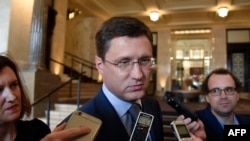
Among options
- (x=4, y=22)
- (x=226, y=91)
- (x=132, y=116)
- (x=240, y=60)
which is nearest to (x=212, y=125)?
(x=226, y=91)

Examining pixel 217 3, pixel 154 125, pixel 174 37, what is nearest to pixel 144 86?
pixel 154 125

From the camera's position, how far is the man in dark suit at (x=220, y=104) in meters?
1.78

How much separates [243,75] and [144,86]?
1390cm

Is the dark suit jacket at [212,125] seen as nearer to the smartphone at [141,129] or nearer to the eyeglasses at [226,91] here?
the eyeglasses at [226,91]

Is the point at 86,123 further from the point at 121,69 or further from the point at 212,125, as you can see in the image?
the point at 212,125

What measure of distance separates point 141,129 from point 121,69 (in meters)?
0.29

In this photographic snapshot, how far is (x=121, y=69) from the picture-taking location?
1.05 m

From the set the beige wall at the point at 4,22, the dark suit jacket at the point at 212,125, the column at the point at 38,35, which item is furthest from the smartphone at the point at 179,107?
the beige wall at the point at 4,22

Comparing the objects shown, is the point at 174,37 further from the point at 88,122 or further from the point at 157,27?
the point at 88,122

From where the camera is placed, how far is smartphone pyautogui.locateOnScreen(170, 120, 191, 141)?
3.03ft

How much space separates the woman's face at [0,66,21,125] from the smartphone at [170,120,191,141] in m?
0.92

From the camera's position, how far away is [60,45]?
9.56m

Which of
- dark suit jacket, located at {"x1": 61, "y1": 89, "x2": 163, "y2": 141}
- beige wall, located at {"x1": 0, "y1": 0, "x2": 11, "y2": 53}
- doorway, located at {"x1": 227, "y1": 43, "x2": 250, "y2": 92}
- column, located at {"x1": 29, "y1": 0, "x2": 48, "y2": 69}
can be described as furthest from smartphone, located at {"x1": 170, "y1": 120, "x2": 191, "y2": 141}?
doorway, located at {"x1": 227, "y1": 43, "x2": 250, "y2": 92}

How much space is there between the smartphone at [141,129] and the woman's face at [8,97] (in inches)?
32.9
